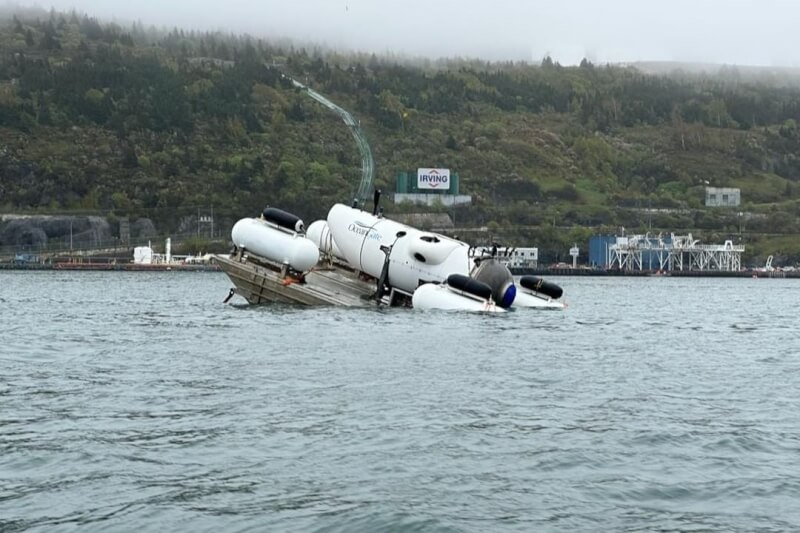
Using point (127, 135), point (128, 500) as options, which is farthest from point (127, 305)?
point (127, 135)

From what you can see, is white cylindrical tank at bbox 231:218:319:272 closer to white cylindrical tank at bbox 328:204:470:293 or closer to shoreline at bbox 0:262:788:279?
white cylindrical tank at bbox 328:204:470:293

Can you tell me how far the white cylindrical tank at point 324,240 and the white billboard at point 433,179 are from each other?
433 ft

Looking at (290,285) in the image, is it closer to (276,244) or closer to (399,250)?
(276,244)

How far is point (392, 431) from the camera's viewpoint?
22688 millimetres

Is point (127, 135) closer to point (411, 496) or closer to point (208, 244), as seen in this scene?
point (208, 244)

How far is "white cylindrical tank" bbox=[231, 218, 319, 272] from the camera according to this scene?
49312 mm

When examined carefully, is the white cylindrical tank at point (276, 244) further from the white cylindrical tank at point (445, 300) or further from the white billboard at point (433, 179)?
the white billboard at point (433, 179)

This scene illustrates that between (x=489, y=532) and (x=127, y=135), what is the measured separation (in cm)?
18609

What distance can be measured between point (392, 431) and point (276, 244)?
1088 inches

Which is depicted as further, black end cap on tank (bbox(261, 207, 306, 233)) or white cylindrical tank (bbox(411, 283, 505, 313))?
black end cap on tank (bbox(261, 207, 306, 233))

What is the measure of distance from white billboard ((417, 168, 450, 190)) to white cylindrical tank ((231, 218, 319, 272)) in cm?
13525

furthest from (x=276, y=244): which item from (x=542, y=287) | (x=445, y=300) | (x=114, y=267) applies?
(x=114, y=267)

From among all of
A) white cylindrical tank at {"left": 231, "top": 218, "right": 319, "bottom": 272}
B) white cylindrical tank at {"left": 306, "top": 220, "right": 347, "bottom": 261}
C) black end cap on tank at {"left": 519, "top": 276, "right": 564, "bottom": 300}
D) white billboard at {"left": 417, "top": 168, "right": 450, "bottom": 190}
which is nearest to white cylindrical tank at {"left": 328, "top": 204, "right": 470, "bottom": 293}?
white cylindrical tank at {"left": 231, "top": 218, "right": 319, "bottom": 272}

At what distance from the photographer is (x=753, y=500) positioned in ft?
59.6
